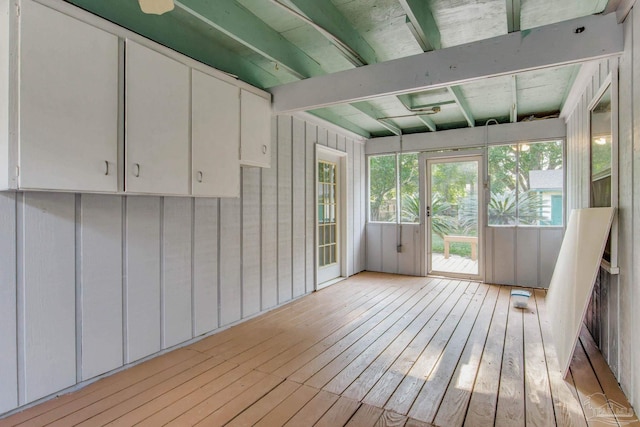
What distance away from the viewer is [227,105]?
9.43ft

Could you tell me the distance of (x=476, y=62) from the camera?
244cm

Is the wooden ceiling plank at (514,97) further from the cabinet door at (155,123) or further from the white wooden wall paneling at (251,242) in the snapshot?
the cabinet door at (155,123)

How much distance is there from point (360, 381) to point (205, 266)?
166 centimetres

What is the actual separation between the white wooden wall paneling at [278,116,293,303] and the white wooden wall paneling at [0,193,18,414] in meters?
2.43

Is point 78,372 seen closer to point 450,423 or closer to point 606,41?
point 450,423

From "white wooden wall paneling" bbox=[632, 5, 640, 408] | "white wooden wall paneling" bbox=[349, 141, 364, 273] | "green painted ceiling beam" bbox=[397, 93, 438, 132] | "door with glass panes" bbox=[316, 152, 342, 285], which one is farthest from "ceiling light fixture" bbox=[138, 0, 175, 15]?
"white wooden wall paneling" bbox=[349, 141, 364, 273]

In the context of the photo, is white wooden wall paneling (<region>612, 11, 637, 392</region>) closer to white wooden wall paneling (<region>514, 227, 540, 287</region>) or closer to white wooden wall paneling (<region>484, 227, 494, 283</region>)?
white wooden wall paneling (<region>514, 227, 540, 287</region>)

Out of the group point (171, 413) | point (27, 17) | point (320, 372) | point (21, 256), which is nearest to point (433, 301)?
point (320, 372)

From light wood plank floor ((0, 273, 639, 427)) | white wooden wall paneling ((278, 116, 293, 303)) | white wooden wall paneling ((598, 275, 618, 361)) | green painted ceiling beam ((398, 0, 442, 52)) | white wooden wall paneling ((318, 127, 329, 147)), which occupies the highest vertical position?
green painted ceiling beam ((398, 0, 442, 52))

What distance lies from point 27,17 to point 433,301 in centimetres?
440

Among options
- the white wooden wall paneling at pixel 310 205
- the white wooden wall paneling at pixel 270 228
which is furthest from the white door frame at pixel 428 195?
the white wooden wall paneling at pixel 270 228

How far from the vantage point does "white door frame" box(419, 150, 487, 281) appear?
5.23 metres

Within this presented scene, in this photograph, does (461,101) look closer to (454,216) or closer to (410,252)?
(454,216)

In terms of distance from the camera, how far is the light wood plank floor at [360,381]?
1.90m
